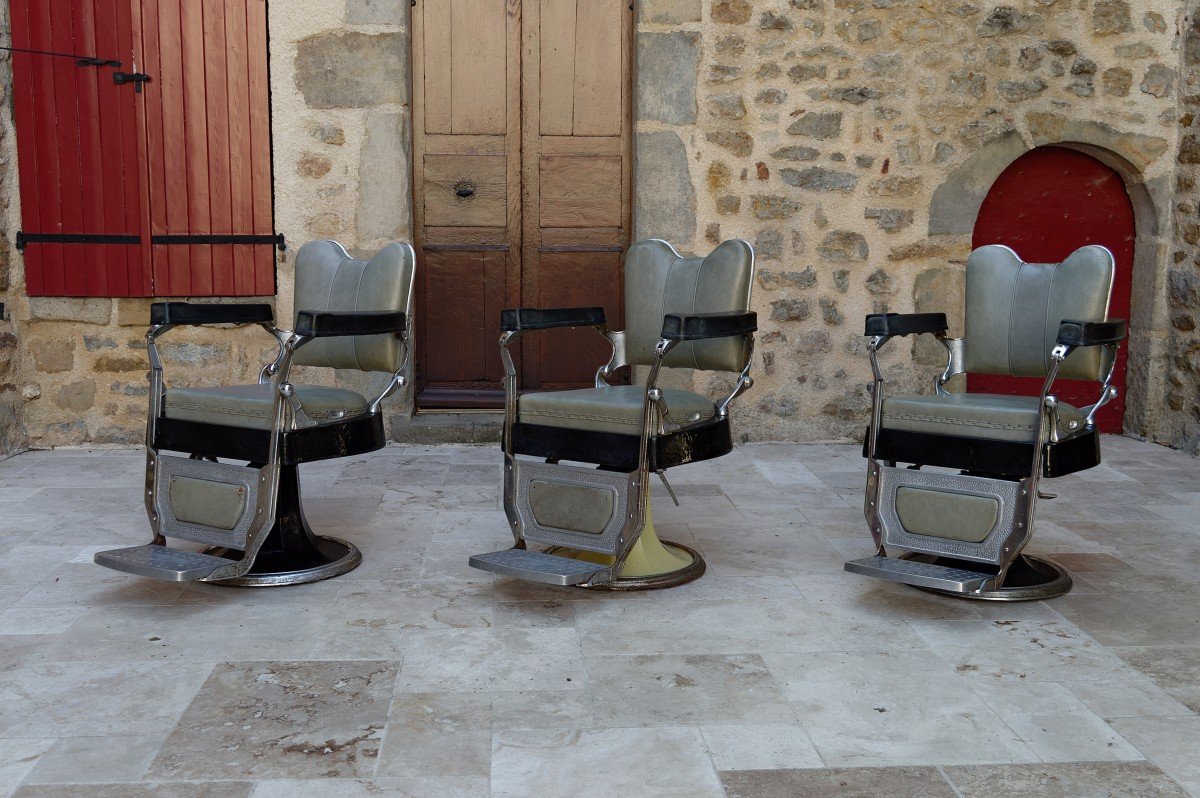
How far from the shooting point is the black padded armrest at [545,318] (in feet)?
10.1

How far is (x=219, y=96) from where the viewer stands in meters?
4.67

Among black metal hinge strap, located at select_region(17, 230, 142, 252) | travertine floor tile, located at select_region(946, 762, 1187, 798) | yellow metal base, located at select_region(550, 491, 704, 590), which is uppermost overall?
black metal hinge strap, located at select_region(17, 230, 142, 252)

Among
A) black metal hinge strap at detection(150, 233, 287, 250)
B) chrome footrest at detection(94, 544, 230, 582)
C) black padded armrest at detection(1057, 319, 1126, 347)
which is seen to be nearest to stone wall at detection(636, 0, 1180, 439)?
black metal hinge strap at detection(150, 233, 287, 250)

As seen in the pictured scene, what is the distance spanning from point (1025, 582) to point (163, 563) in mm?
2144

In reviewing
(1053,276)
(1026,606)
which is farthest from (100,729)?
(1053,276)

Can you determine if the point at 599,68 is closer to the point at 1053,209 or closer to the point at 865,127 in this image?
the point at 865,127

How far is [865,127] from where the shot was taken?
4895 mm

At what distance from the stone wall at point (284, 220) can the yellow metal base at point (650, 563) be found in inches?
78.1

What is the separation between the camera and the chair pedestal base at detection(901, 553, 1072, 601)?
287 cm

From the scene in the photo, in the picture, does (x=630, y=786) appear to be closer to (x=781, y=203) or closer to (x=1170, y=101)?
(x=781, y=203)

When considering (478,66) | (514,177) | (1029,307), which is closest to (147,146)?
(478,66)

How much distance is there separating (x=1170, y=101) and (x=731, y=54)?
1894mm

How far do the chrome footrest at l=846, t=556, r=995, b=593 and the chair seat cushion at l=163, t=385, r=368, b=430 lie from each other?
1374 mm

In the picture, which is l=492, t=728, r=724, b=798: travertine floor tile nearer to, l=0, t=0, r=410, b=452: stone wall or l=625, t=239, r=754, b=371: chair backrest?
l=625, t=239, r=754, b=371: chair backrest
